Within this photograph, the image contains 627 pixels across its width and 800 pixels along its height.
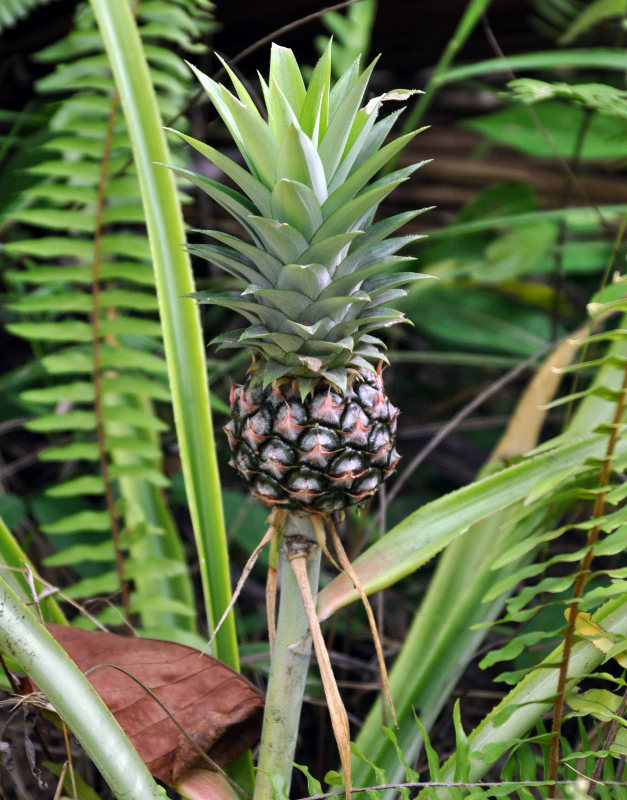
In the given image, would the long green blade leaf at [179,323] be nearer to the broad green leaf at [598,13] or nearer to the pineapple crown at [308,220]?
the pineapple crown at [308,220]

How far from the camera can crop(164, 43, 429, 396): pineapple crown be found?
0.66 metres

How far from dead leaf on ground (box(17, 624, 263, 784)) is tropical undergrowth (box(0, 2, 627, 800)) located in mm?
49

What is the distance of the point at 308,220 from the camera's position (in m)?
0.69

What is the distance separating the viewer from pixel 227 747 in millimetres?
854

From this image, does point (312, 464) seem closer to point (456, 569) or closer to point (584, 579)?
point (584, 579)

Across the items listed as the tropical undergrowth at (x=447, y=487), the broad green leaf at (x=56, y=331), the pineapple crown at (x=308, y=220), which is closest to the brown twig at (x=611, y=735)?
the tropical undergrowth at (x=447, y=487)

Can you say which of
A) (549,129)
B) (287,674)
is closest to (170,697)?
(287,674)

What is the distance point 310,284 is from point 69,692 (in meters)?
0.44

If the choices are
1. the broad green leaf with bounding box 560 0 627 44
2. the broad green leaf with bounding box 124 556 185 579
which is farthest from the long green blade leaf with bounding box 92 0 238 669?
the broad green leaf with bounding box 560 0 627 44

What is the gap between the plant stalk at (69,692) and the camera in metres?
0.60

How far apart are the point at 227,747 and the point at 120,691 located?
0.16 metres

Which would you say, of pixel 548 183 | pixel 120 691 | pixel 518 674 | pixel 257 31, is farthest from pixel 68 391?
pixel 548 183

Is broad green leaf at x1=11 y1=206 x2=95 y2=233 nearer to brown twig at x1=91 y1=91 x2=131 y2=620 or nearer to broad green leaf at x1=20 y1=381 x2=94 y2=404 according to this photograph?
brown twig at x1=91 y1=91 x2=131 y2=620

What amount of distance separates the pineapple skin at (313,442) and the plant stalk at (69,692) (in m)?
0.24
